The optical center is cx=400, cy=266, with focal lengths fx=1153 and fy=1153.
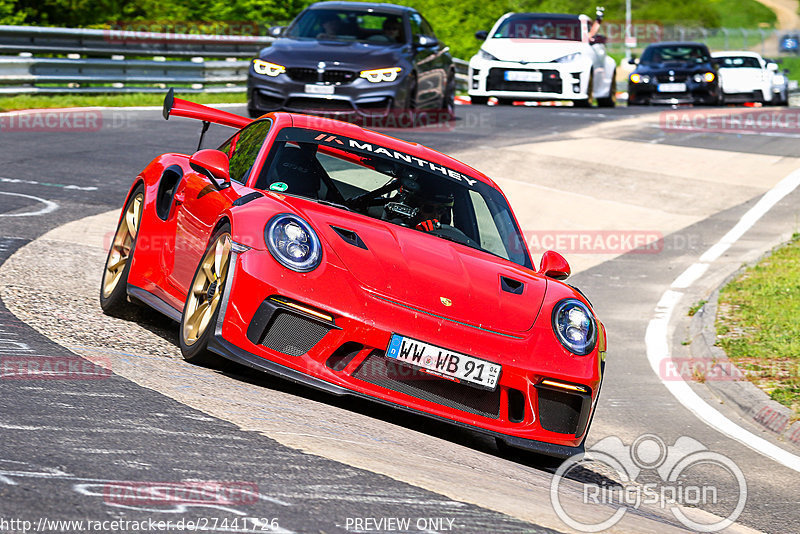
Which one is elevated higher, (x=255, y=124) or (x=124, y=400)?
(x=255, y=124)

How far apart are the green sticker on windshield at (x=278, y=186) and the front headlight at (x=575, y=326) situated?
5.23 ft

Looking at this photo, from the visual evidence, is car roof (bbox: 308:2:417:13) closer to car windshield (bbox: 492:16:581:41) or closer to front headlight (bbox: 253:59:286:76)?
front headlight (bbox: 253:59:286:76)

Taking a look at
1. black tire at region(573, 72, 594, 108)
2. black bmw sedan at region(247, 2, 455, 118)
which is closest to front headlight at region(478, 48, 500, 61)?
black tire at region(573, 72, 594, 108)

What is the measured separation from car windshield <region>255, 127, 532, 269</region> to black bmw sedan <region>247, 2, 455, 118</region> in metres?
9.09

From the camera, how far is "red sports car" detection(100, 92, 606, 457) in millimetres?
5117

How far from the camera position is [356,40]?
1661 centimetres

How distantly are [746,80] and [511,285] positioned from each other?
24.7 meters

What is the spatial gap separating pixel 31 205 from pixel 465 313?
6.34m

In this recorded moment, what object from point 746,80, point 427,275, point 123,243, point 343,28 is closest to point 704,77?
point 746,80

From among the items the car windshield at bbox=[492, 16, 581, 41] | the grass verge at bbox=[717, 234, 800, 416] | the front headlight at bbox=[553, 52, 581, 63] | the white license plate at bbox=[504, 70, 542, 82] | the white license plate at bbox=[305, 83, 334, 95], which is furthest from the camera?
the car windshield at bbox=[492, 16, 581, 41]

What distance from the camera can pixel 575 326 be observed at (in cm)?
559

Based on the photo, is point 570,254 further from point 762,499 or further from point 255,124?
point 762,499

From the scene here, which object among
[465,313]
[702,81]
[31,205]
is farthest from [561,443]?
[702,81]

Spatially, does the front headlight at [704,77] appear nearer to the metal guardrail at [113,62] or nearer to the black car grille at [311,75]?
the metal guardrail at [113,62]
